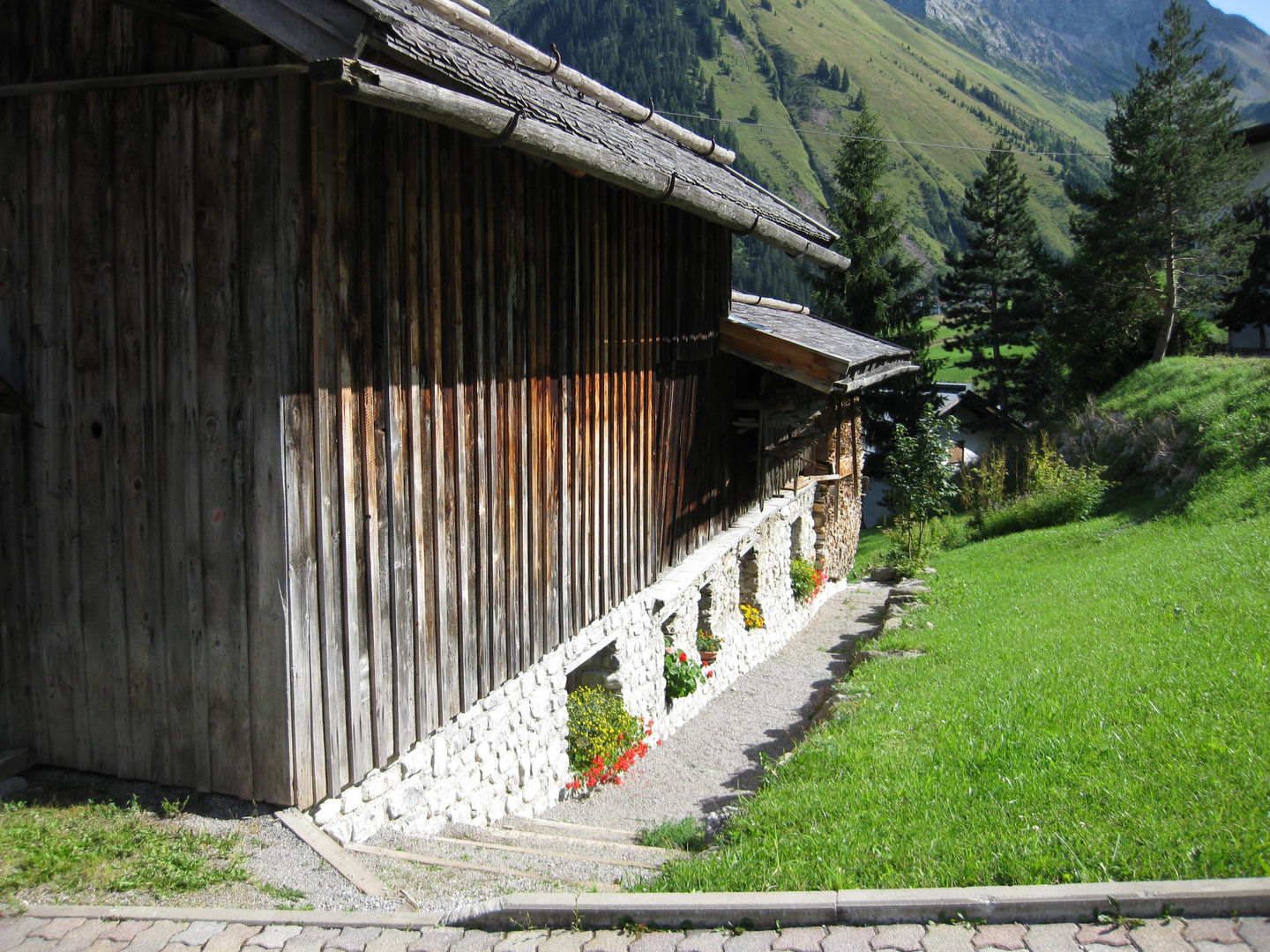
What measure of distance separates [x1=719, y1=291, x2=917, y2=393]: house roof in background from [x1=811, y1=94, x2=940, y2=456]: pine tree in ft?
56.8

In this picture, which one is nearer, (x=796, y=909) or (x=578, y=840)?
(x=796, y=909)

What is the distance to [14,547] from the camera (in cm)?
436

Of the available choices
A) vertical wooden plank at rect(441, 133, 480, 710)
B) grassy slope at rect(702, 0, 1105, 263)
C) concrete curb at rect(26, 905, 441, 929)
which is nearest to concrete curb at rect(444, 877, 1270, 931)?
concrete curb at rect(26, 905, 441, 929)

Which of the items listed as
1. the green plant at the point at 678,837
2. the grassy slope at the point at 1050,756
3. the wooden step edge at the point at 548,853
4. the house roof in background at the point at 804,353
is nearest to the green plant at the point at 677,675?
the grassy slope at the point at 1050,756

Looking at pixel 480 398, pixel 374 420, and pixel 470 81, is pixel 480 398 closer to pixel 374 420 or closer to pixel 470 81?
pixel 374 420

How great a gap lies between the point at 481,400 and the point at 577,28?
115542mm

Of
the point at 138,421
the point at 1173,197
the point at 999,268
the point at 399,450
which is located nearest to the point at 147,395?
the point at 138,421

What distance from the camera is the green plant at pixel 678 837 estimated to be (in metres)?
5.09

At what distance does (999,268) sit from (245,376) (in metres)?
34.1

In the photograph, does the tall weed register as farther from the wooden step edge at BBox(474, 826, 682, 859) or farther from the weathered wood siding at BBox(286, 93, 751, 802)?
the wooden step edge at BBox(474, 826, 682, 859)

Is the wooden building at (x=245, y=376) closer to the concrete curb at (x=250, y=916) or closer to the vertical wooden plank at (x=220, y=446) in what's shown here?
the vertical wooden plank at (x=220, y=446)

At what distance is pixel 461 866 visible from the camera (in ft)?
13.7

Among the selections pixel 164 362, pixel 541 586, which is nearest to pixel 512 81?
pixel 164 362

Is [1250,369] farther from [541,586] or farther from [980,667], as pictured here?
[541,586]
